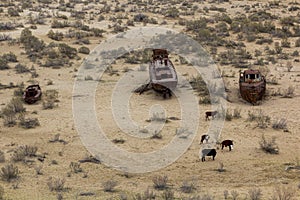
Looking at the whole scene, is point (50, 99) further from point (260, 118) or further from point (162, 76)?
point (260, 118)

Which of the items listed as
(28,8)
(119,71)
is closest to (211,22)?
(119,71)

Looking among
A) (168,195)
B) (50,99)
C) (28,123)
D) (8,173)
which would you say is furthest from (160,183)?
(50,99)

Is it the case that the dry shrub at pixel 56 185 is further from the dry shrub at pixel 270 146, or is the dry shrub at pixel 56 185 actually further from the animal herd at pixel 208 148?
the dry shrub at pixel 270 146

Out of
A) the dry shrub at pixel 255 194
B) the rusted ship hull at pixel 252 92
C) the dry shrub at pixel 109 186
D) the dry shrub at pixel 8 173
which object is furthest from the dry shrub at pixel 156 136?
the rusted ship hull at pixel 252 92

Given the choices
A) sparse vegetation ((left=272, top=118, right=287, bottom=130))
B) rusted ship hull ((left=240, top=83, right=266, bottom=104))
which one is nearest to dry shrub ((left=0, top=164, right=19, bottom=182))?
sparse vegetation ((left=272, top=118, right=287, bottom=130))

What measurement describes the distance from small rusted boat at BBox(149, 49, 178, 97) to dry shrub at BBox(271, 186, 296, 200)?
26.7 feet

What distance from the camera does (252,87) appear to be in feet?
53.4

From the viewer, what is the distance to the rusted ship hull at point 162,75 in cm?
1728

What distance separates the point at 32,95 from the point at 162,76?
5497 mm

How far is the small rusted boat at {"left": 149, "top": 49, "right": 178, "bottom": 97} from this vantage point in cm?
1728

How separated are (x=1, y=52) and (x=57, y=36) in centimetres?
491

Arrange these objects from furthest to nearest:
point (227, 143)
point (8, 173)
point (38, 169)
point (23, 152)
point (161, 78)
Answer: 1. point (161, 78)
2. point (227, 143)
3. point (23, 152)
4. point (38, 169)
5. point (8, 173)

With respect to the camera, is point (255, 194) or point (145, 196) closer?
point (255, 194)


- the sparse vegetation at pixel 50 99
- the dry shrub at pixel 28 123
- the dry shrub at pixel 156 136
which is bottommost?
the sparse vegetation at pixel 50 99
